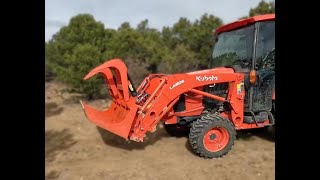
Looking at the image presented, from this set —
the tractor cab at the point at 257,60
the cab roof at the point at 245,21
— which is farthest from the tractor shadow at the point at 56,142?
the cab roof at the point at 245,21

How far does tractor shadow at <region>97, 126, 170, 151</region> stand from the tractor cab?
1856 mm

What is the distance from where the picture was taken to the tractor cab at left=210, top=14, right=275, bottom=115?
5797 mm

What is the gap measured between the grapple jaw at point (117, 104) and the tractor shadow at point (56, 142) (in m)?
0.97

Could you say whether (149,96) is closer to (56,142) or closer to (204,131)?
(204,131)

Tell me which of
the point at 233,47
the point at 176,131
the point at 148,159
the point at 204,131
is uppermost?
the point at 233,47

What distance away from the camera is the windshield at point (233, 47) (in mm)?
5930

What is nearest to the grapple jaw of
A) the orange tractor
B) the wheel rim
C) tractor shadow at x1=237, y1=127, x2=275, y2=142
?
the orange tractor

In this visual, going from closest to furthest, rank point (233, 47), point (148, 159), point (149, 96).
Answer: point (148, 159)
point (149, 96)
point (233, 47)

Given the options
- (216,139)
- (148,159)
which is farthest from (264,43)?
(148,159)

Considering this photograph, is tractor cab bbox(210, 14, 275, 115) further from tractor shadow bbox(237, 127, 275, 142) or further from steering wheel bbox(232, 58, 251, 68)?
tractor shadow bbox(237, 127, 275, 142)

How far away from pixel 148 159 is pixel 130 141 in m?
1.01

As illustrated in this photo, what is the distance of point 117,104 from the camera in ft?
20.1
